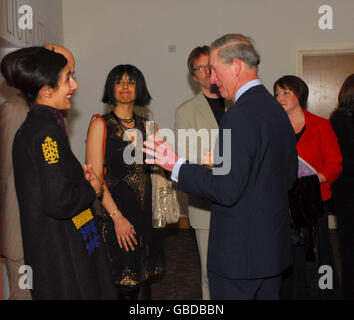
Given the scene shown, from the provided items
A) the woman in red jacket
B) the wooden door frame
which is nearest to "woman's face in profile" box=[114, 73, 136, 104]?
the woman in red jacket

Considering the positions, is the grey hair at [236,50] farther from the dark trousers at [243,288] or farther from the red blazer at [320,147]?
the red blazer at [320,147]

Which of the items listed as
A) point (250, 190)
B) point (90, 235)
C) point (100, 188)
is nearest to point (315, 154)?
point (250, 190)

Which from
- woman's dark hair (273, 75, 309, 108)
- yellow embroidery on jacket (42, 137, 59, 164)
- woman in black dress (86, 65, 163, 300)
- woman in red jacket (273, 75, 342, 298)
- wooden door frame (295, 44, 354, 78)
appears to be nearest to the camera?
yellow embroidery on jacket (42, 137, 59, 164)

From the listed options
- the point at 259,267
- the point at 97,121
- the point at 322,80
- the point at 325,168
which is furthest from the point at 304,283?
the point at 322,80

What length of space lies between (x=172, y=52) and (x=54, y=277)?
4.90 m

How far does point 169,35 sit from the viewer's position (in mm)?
6078

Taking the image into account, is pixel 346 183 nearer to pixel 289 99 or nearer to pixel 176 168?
pixel 289 99

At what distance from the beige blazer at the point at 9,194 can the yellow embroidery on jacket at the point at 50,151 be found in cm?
71

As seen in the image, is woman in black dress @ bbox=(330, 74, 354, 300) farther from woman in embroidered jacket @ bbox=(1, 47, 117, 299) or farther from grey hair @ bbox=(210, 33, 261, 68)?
woman in embroidered jacket @ bbox=(1, 47, 117, 299)

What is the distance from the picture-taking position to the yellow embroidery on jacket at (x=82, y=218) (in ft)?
5.69

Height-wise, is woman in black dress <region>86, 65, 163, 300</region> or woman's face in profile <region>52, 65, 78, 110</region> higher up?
woman's face in profile <region>52, 65, 78, 110</region>

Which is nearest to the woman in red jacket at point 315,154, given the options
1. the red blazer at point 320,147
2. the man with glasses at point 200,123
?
the red blazer at point 320,147

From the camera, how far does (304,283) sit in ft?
8.92

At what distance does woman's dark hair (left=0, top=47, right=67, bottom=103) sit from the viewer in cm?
169
